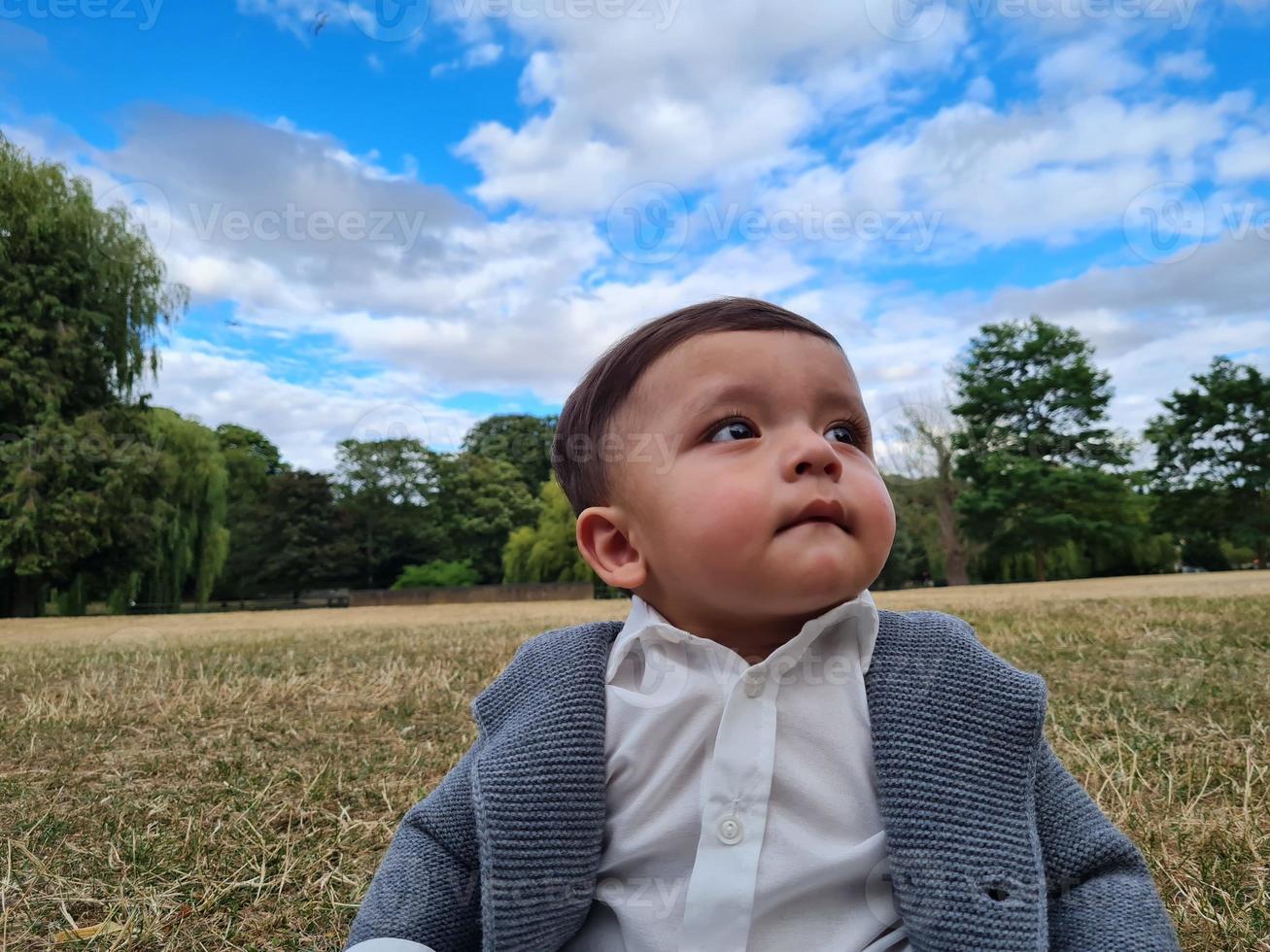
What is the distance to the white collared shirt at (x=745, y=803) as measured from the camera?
1354 millimetres

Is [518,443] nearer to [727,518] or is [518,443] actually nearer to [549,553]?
[549,553]

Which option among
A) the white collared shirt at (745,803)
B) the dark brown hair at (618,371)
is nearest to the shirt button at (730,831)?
the white collared shirt at (745,803)

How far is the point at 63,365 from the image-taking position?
20875mm

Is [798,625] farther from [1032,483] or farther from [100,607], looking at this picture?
[1032,483]

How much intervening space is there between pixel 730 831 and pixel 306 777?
6.00 ft

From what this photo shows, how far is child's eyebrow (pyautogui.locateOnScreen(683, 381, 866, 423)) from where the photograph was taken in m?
1.50

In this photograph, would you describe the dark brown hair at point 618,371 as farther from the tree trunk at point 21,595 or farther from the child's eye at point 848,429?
the tree trunk at point 21,595

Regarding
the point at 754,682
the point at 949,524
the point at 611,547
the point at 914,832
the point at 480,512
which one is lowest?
the point at 914,832

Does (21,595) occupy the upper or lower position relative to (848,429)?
lower

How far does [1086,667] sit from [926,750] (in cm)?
335

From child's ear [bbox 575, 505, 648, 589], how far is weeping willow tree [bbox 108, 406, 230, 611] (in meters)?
24.0

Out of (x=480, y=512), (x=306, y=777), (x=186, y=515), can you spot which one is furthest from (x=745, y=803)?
(x=480, y=512)

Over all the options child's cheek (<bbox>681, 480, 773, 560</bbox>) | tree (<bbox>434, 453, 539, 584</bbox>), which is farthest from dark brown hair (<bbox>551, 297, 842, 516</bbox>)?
tree (<bbox>434, 453, 539, 584</bbox>)

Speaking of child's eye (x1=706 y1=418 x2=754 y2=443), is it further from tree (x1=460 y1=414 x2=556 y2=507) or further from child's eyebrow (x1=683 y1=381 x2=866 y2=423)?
tree (x1=460 y1=414 x2=556 y2=507)
